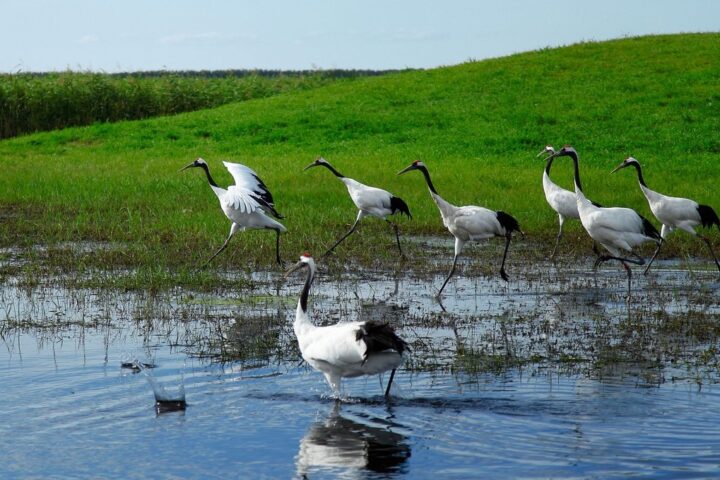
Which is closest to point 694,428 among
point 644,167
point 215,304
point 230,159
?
point 215,304

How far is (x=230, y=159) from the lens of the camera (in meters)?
24.8

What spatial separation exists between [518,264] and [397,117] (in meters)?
16.5

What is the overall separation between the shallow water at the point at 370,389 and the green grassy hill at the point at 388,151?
3.12m

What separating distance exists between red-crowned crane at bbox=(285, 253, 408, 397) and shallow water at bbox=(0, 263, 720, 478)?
0.27 meters

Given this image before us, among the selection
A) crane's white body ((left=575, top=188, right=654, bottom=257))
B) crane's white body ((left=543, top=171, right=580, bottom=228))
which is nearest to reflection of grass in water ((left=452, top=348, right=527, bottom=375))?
crane's white body ((left=575, top=188, right=654, bottom=257))

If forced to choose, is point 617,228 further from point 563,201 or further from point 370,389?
point 370,389

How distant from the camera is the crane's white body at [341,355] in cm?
744

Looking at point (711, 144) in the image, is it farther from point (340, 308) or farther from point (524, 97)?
point (340, 308)

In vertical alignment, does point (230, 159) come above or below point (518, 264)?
above

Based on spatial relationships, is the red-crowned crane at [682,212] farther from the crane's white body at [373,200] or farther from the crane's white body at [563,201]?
the crane's white body at [373,200]

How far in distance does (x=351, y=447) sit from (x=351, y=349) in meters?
0.82

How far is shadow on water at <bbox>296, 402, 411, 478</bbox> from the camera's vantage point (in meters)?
6.50

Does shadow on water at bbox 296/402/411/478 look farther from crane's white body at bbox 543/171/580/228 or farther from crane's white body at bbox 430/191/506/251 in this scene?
crane's white body at bbox 543/171/580/228

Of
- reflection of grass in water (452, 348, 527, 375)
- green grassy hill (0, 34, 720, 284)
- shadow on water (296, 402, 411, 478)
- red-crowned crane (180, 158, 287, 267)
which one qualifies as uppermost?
green grassy hill (0, 34, 720, 284)
